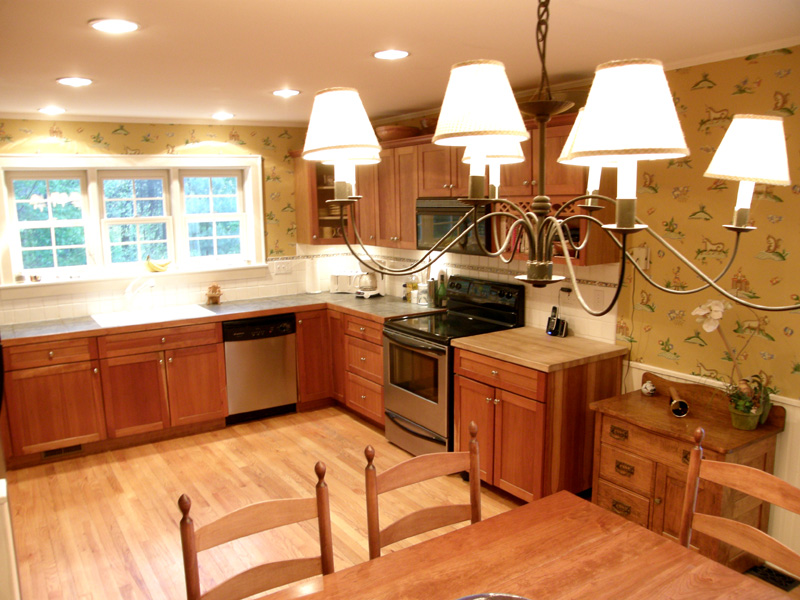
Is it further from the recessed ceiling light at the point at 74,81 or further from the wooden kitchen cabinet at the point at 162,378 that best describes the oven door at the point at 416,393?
the recessed ceiling light at the point at 74,81

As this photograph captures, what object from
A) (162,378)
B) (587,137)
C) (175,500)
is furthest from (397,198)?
(587,137)

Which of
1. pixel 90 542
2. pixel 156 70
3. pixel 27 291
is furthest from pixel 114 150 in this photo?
pixel 90 542

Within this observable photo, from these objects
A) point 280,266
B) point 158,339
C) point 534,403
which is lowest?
point 534,403

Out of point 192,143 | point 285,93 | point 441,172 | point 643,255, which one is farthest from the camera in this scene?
point 192,143

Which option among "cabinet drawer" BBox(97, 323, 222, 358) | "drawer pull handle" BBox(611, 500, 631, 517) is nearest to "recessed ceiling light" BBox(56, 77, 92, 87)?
"cabinet drawer" BBox(97, 323, 222, 358)

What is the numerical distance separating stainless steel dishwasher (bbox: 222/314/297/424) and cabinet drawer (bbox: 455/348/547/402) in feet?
5.71

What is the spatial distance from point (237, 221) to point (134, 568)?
312cm

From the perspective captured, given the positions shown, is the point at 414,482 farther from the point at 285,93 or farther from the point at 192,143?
the point at 192,143

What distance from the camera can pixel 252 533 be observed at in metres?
1.69

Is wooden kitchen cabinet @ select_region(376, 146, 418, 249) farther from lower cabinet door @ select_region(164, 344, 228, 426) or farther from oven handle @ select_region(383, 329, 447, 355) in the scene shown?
lower cabinet door @ select_region(164, 344, 228, 426)

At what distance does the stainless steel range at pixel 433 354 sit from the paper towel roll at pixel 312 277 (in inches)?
56.1

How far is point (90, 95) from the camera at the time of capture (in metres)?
3.69

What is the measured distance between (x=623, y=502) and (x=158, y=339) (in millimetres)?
3225

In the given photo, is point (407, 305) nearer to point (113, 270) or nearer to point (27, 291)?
point (113, 270)
